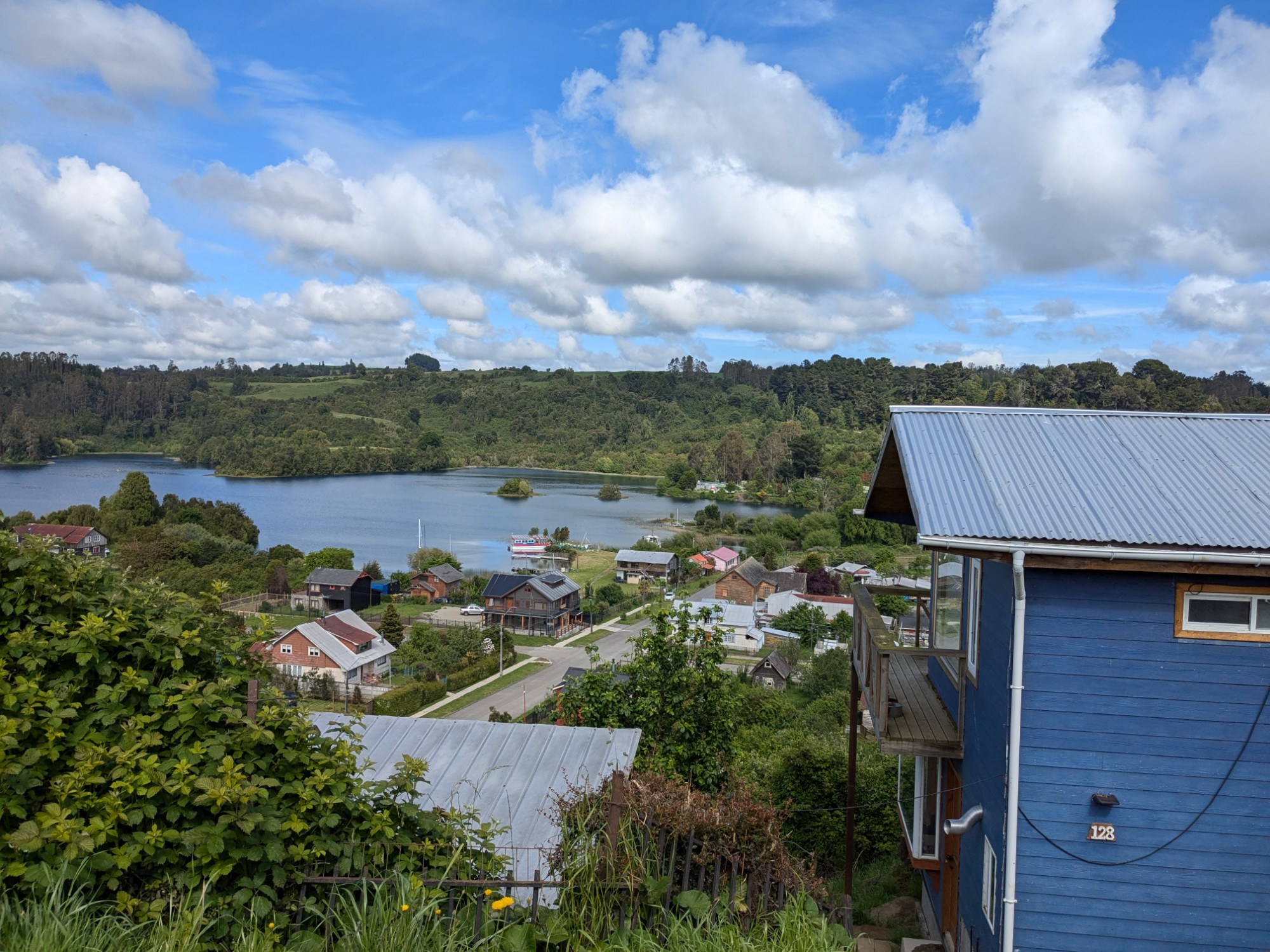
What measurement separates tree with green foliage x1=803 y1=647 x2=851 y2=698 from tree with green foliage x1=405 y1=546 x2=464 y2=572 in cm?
2564

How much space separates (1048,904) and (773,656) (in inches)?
890

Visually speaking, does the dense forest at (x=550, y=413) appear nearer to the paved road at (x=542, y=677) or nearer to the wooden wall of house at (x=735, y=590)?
the wooden wall of house at (x=735, y=590)

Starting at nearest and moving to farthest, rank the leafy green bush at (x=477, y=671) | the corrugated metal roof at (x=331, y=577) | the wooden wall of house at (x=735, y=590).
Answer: the leafy green bush at (x=477, y=671)
the corrugated metal roof at (x=331, y=577)
the wooden wall of house at (x=735, y=590)

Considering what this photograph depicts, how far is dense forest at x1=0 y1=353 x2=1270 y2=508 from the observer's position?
3548 inches

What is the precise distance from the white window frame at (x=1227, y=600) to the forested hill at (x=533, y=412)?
8035 centimetres

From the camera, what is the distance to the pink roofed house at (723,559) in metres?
50.3

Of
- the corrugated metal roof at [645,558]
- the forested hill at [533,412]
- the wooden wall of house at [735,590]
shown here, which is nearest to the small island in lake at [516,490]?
the forested hill at [533,412]

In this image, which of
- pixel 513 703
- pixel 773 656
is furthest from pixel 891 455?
pixel 773 656

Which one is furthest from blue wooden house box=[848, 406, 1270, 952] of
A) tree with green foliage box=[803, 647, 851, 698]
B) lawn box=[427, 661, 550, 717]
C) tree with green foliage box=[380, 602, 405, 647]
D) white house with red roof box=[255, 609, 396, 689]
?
tree with green foliage box=[380, 602, 405, 647]

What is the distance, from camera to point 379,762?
17.0ft

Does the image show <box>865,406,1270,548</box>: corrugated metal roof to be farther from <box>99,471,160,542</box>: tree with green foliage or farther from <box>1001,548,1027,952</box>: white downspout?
<box>99,471,160,542</box>: tree with green foliage

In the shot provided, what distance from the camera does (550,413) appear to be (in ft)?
463

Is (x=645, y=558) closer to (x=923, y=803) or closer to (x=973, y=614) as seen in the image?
(x=923, y=803)

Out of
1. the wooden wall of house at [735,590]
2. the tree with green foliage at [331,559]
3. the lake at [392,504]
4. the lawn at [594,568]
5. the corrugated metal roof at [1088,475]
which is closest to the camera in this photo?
the corrugated metal roof at [1088,475]
